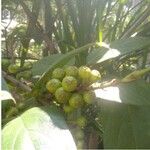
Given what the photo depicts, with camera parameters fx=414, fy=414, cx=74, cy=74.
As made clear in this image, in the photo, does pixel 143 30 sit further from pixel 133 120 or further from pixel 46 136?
pixel 46 136

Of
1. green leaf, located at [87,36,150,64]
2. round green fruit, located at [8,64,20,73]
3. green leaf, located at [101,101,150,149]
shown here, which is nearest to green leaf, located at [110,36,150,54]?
green leaf, located at [87,36,150,64]

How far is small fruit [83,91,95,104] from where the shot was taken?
2.06 feet

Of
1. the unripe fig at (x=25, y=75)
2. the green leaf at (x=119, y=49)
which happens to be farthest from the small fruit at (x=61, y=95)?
the unripe fig at (x=25, y=75)

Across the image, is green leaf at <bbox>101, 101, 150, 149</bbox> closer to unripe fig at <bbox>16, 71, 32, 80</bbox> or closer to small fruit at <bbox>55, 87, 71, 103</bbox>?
small fruit at <bbox>55, 87, 71, 103</bbox>

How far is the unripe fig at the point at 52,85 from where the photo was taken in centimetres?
66

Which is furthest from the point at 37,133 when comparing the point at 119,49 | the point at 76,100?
the point at 119,49

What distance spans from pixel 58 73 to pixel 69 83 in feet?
0.17

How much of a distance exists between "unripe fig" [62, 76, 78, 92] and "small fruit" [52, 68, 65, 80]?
0.12 feet

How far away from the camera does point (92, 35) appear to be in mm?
1042

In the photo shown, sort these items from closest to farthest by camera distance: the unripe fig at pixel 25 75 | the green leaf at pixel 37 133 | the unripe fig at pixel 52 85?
the green leaf at pixel 37 133 < the unripe fig at pixel 52 85 < the unripe fig at pixel 25 75

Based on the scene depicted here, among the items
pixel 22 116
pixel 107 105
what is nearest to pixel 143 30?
pixel 107 105

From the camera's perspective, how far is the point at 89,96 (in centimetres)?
63

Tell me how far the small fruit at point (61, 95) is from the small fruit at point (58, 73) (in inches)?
1.4

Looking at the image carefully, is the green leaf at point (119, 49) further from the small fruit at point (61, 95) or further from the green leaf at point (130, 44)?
the small fruit at point (61, 95)
